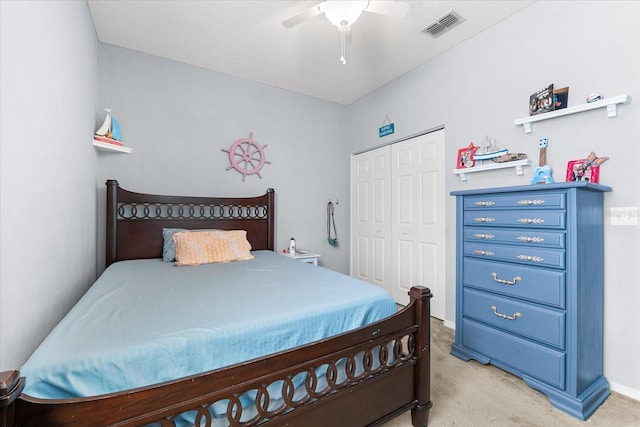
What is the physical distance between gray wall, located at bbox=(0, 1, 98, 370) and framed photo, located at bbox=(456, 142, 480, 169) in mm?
2897

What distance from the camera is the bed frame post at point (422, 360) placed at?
55.6 inches

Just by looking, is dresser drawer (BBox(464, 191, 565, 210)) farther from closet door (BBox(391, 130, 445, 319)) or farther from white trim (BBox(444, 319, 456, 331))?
white trim (BBox(444, 319, 456, 331))

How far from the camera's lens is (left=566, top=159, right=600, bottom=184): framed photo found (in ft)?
6.10

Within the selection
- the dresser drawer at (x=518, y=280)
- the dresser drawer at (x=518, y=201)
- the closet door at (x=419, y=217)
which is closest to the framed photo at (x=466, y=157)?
the closet door at (x=419, y=217)

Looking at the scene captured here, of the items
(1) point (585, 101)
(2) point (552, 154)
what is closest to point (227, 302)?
(2) point (552, 154)

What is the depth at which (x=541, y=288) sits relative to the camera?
1.72 metres

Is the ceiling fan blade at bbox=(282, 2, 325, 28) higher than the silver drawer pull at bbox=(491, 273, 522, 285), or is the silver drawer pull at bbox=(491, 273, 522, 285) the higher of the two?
the ceiling fan blade at bbox=(282, 2, 325, 28)

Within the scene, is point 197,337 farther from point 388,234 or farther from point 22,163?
point 388,234

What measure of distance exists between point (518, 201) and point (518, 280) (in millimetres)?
505

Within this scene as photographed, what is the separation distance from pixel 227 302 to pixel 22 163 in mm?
974

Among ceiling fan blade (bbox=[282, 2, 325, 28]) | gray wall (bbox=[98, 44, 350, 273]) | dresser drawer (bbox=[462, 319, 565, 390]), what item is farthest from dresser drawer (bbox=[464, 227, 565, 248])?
gray wall (bbox=[98, 44, 350, 273])

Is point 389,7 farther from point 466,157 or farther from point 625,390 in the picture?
point 625,390

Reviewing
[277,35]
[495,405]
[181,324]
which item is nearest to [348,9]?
[277,35]

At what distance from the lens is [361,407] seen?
A: 4.06ft
